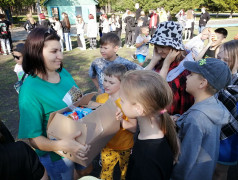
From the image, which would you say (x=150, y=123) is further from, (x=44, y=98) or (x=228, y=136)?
(x=228, y=136)

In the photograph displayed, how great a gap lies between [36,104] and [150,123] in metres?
1.03

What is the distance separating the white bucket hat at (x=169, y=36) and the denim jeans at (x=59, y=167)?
174 centimetres

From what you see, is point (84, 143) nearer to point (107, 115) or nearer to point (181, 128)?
point (107, 115)

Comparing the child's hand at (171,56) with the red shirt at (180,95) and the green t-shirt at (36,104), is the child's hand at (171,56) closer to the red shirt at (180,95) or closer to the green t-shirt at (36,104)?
the red shirt at (180,95)

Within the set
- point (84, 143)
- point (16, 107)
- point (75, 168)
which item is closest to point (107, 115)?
point (84, 143)

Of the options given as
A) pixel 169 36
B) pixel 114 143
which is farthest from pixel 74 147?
pixel 169 36

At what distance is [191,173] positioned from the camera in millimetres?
1743

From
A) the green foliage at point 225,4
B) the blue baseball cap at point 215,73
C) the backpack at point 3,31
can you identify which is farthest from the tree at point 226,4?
the blue baseball cap at point 215,73

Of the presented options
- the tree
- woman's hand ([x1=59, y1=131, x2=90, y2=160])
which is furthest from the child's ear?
the tree

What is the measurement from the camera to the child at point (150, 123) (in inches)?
51.1

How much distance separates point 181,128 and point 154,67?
3.52ft

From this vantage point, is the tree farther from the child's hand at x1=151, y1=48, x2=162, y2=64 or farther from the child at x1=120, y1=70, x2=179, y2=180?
the child at x1=120, y1=70, x2=179, y2=180

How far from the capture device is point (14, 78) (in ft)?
21.5

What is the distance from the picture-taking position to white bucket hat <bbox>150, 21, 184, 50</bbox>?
2.08 metres
